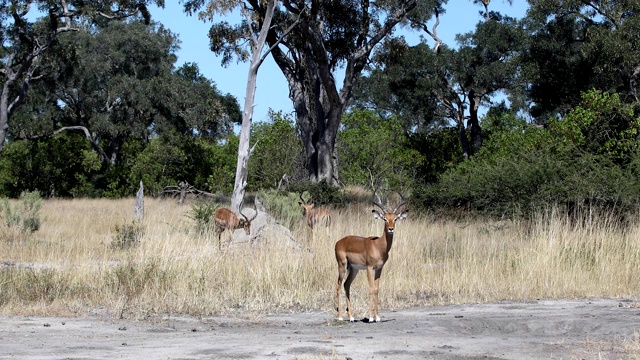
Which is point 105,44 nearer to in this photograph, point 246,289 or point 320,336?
point 246,289

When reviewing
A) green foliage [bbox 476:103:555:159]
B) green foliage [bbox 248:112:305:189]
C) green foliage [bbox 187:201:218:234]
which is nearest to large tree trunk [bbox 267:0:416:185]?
green foliage [bbox 248:112:305:189]

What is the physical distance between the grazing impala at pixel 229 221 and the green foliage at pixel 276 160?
1349 centimetres

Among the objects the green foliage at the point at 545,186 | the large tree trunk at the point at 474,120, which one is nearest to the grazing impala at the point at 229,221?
the green foliage at the point at 545,186

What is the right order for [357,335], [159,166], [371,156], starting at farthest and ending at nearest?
[159,166] < [371,156] < [357,335]

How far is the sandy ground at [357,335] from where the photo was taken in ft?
25.8

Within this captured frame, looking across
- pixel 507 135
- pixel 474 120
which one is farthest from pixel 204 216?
pixel 474 120

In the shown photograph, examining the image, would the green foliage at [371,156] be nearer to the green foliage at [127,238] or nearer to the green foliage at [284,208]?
the green foliage at [284,208]

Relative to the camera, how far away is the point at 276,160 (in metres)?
32.4

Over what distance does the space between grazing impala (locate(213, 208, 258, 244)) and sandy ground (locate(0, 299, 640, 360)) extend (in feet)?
19.1

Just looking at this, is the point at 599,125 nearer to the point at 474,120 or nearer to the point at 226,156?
the point at 474,120

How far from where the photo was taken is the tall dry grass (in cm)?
1133

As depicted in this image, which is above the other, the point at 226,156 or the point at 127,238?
the point at 226,156

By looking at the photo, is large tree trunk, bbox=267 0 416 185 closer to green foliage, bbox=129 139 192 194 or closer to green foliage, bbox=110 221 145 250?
green foliage, bbox=110 221 145 250

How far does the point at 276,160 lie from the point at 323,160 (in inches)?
212
